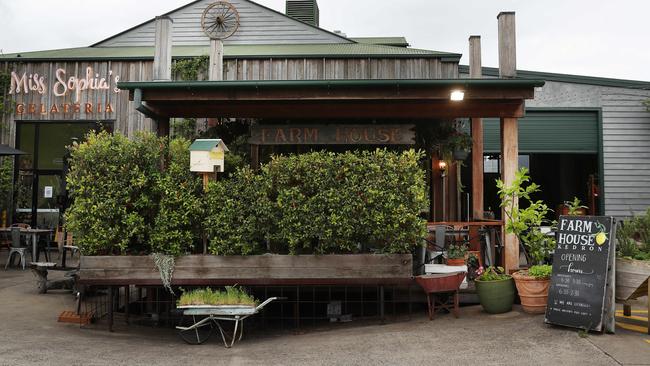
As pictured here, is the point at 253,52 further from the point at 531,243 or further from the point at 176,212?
the point at 531,243

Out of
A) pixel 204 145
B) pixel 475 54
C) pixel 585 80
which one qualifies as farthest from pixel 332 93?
pixel 585 80

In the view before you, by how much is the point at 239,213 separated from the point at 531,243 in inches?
158

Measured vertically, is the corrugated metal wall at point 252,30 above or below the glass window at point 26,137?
above

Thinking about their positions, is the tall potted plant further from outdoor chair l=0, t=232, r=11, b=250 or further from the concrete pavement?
outdoor chair l=0, t=232, r=11, b=250

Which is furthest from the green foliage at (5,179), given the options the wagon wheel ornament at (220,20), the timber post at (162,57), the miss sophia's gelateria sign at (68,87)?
the timber post at (162,57)

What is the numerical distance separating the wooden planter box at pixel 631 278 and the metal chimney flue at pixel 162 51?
691 cm

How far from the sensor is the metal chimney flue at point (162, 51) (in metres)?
8.79

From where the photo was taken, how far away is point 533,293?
713 centimetres

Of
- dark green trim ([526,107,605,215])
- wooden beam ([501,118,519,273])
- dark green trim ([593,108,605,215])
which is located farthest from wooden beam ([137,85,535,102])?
dark green trim ([593,108,605,215])

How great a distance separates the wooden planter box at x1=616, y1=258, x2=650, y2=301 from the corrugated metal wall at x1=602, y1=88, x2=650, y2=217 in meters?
8.70

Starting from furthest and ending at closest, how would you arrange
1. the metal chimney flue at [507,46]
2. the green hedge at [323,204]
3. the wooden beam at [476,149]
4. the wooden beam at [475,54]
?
the wooden beam at [475,54] → the wooden beam at [476,149] → the metal chimney flue at [507,46] → the green hedge at [323,204]

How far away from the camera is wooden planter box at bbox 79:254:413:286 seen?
716 cm

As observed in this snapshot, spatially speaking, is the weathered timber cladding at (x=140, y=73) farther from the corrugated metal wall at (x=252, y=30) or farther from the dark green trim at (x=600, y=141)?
the corrugated metal wall at (x=252, y=30)

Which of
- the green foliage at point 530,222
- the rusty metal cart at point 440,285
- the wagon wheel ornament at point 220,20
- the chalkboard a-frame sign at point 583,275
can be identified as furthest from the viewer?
the wagon wheel ornament at point 220,20
